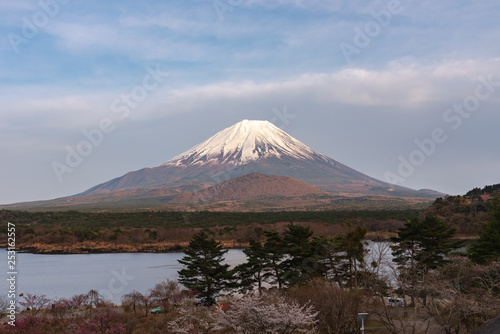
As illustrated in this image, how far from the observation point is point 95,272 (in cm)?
4247

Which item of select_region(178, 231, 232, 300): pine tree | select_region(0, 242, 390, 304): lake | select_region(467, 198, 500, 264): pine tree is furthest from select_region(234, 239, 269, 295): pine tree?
select_region(467, 198, 500, 264): pine tree

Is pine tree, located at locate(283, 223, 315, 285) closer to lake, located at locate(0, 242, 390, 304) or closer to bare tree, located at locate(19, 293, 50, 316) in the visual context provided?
lake, located at locate(0, 242, 390, 304)

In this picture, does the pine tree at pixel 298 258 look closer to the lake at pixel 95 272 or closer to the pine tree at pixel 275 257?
the pine tree at pixel 275 257

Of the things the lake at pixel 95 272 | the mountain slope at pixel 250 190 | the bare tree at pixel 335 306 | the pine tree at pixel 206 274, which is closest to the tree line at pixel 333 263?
the pine tree at pixel 206 274

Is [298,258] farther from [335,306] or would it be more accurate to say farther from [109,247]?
[109,247]

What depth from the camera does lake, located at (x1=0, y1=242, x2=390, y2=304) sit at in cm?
3522

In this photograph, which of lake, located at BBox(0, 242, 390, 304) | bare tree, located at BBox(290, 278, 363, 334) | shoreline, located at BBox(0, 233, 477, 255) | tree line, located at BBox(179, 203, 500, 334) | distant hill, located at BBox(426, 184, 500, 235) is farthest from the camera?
distant hill, located at BBox(426, 184, 500, 235)

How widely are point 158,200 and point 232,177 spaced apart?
35.0 m

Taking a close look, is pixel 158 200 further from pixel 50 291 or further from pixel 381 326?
pixel 381 326

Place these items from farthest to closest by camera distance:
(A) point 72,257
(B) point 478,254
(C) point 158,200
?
(C) point 158,200 → (A) point 72,257 → (B) point 478,254

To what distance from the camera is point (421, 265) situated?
25594 millimetres

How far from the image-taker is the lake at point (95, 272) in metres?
35.2

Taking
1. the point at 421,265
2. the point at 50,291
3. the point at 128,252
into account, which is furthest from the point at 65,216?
the point at 421,265

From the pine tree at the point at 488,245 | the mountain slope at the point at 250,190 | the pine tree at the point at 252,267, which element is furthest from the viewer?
the mountain slope at the point at 250,190
